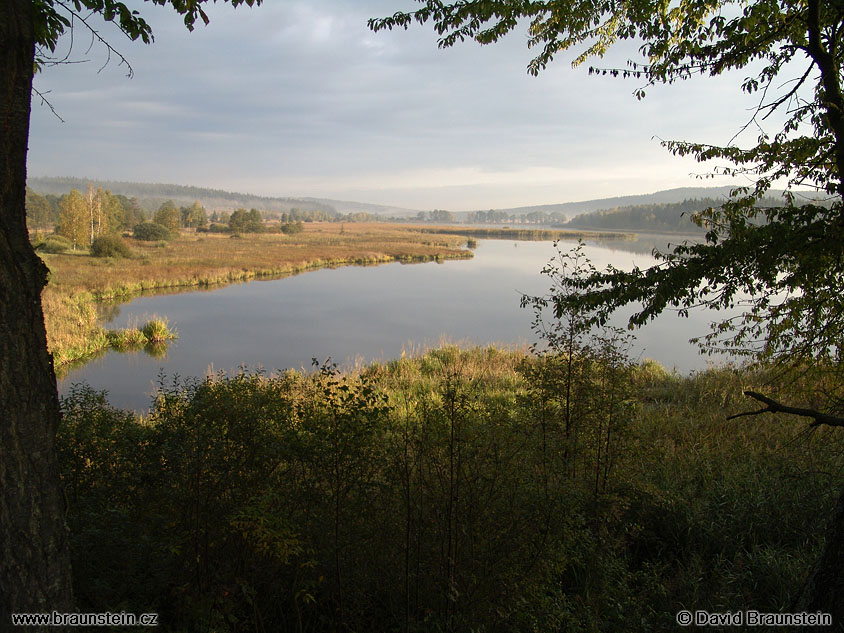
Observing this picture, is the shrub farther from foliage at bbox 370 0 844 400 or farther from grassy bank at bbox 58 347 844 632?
foliage at bbox 370 0 844 400

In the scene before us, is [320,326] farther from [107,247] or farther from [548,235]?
[548,235]

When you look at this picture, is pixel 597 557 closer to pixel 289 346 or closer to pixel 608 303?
pixel 608 303

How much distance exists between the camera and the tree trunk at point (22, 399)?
2.00 meters

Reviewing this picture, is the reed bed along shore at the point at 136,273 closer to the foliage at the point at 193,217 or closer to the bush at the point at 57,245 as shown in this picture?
the bush at the point at 57,245

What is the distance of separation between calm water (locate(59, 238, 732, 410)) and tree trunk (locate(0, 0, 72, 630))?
30.3 ft

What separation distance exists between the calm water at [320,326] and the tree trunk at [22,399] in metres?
9.25

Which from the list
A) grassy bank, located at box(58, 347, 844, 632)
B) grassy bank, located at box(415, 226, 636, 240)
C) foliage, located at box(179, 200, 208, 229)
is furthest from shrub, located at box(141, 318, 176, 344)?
foliage, located at box(179, 200, 208, 229)

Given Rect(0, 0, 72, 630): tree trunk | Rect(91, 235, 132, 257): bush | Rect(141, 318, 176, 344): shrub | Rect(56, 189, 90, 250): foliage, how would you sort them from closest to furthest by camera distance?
Rect(0, 0, 72, 630): tree trunk < Rect(141, 318, 176, 344): shrub < Rect(91, 235, 132, 257): bush < Rect(56, 189, 90, 250): foliage

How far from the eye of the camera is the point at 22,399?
2049 millimetres

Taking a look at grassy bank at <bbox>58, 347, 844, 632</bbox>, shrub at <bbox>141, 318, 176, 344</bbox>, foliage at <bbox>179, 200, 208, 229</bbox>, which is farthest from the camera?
foliage at <bbox>179, 200, 208, 229</bbox>

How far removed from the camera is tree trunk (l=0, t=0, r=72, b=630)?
200cm

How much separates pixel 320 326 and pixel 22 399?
1985 cm

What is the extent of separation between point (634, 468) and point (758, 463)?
2.60 m

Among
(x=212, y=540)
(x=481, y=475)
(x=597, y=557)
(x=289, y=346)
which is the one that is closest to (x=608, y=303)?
(x=481, y=475)
